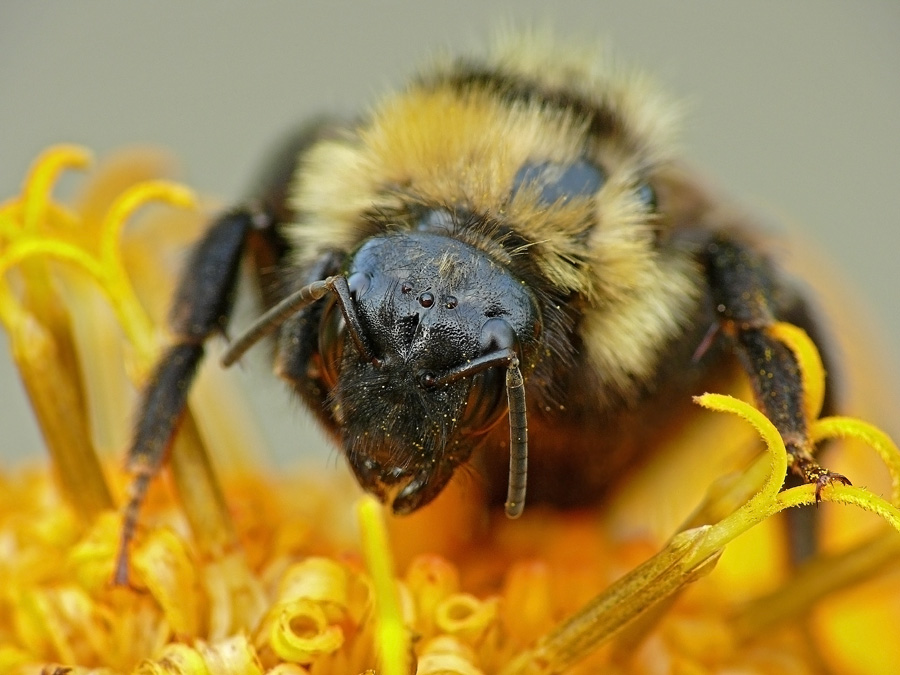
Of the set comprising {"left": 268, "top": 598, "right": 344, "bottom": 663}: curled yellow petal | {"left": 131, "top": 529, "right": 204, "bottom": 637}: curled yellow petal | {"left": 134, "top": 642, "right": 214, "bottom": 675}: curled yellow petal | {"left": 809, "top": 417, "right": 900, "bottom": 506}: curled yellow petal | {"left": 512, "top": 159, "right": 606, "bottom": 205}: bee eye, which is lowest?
{"left": 131, "top": 529, "right": 204, "bottom": 637}: curled yellow petal

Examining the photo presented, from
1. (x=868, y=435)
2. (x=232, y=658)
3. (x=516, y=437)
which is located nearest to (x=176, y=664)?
(x=232, y=658)

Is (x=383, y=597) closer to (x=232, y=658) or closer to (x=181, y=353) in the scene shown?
(x=232, y=658)

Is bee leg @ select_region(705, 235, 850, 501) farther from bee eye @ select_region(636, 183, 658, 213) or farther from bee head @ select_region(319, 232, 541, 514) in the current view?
bee head @ select_region(319, 232, 541, 514)

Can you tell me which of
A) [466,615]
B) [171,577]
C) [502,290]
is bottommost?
[171,577]

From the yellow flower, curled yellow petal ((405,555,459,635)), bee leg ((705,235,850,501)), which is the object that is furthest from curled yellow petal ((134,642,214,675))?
bee leg ((705,235,850,501))

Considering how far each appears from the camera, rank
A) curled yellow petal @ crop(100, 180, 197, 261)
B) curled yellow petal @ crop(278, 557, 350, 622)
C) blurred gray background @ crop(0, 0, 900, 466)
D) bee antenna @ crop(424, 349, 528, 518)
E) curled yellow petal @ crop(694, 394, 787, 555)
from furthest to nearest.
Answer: blurred gray background @ crop(0, 0, 900, 466) < curled yellow petal @ crop(100, 180, 197, 261) < curled yellow petal @ crop(278, 557, 350, 622) < curled yellow petal @ crop(694, 394, 787, 555) < bee antenna @ crop(424, 349, 528, 518)

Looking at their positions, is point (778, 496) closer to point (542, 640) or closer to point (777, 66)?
point (542, 640)

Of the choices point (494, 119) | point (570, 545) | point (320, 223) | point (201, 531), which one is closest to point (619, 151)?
point (494, 119)
